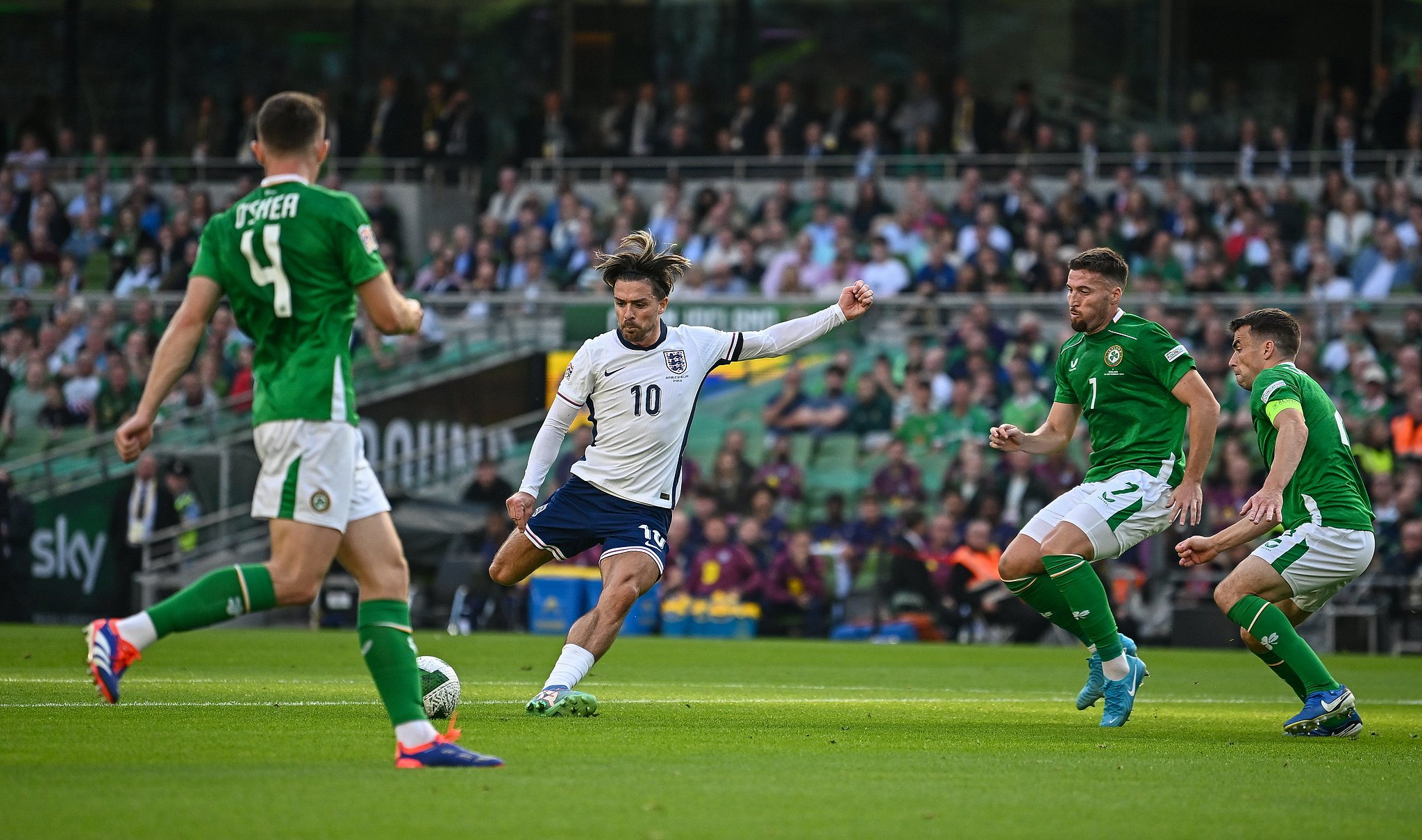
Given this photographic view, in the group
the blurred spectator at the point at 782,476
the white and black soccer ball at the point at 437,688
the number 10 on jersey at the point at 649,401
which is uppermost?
the number 10 on jersey at the point at 649,401

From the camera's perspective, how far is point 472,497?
21.6 metres

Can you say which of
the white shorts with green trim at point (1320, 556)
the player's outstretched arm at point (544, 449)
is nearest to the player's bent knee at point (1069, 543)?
the white shorts with green trim at point (1320, 556)

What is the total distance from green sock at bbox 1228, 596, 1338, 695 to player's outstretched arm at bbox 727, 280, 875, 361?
2.47m

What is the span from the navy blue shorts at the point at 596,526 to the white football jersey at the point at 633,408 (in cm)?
6

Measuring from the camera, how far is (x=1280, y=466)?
340 inches

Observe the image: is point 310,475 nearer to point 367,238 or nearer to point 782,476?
point 367,238

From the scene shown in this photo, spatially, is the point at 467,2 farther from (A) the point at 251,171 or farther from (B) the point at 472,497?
(B) the point at 472,497

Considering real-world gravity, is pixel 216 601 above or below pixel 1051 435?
below

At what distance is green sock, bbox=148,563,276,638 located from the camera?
623 centimetres

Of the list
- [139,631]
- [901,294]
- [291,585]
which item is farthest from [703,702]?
[901,294]

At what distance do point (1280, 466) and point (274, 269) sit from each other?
4897 mm

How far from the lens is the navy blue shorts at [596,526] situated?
935cm

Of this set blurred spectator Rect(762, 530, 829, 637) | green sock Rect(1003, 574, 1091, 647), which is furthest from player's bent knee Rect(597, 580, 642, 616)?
blurred spectator Rect(762, 530, 829, 637)

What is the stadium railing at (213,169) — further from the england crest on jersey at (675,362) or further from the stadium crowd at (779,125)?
the england crest on jersey at (675,362)
